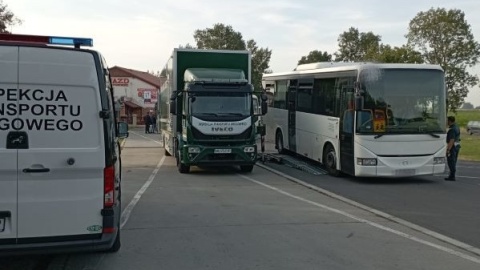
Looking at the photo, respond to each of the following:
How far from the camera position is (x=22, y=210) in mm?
5262

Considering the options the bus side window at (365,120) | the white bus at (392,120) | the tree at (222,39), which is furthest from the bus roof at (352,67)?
the tree at (222,39)

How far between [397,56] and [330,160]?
41.6 meters

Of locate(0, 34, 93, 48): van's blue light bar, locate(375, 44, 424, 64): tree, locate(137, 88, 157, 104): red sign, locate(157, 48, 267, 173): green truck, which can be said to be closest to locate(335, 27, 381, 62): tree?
locate(375, 44, 424, 64): tree

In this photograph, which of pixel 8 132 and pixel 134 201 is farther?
pixel 134 201

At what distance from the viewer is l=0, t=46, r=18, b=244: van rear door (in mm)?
5156

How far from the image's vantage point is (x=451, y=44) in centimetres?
6369

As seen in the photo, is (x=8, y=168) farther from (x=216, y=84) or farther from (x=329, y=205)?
(x=216, y=84)

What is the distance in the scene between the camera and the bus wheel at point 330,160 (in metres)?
15.2

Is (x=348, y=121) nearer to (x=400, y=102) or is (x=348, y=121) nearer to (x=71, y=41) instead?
(x=400, y=102)

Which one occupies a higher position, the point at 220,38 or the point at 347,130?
the point at 220,38

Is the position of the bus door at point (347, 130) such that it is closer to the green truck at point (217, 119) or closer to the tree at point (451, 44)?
the green truck at point (217, 119)

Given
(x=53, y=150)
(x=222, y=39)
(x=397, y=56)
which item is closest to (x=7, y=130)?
(x=53, y=150)

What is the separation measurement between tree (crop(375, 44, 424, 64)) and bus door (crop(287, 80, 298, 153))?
35.0 metres

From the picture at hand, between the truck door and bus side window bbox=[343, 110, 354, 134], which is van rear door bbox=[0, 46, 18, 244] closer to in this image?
the truck door
